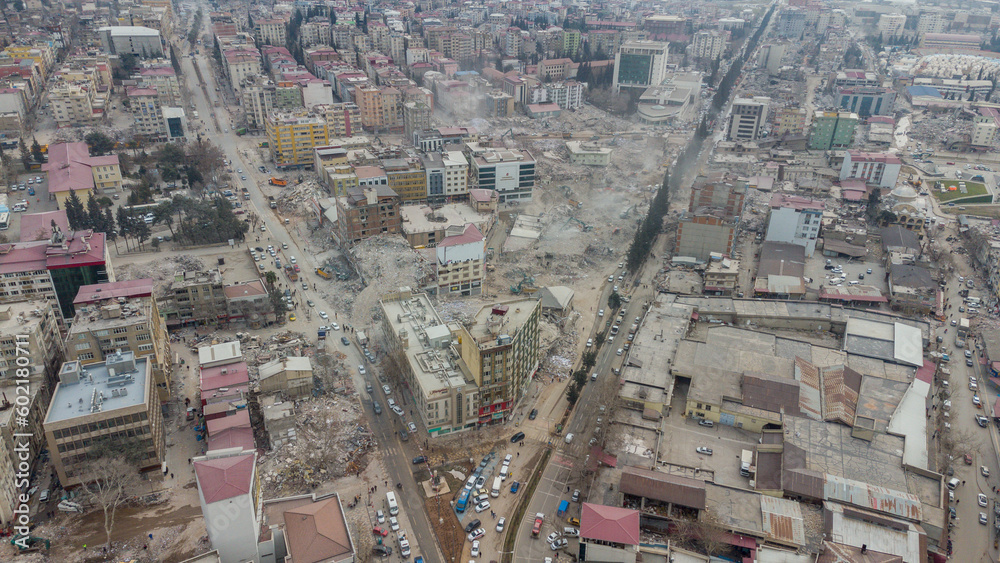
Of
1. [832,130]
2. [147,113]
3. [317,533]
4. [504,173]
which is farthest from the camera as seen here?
[832,130]

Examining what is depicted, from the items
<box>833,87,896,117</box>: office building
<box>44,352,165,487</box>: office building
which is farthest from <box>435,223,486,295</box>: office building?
<box>833,87,896,117</box>: office building

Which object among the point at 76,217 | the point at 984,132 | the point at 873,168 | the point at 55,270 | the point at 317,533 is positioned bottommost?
the point at 317,533

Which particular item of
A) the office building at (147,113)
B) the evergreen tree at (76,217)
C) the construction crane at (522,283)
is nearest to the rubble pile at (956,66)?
the construction crane at (522,283)

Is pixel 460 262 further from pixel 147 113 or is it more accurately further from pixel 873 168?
pixel 147 113

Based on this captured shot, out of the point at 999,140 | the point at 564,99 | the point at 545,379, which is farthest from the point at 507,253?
the point at 999,140

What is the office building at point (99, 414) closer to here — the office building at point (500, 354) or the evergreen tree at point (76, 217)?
the office building at point (500, 354)

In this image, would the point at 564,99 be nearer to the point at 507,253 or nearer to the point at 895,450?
the point at 507,253

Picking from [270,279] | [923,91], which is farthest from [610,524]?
[923,91]
